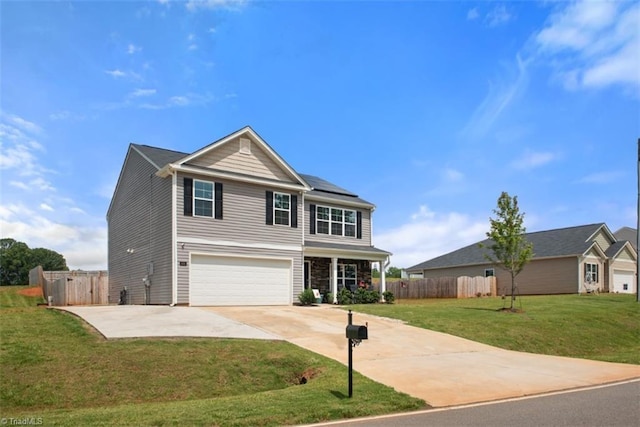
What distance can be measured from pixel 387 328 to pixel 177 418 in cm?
1012

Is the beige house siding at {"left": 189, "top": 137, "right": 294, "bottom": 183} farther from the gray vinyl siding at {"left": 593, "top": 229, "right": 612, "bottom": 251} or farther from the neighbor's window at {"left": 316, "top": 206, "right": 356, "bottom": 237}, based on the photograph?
the gray vinyl siding at {"left": 593, "top": 229, "right": 612, "bottom": 251}

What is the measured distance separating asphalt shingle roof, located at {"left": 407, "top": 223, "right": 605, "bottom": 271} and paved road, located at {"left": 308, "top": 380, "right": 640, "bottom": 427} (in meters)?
27.7

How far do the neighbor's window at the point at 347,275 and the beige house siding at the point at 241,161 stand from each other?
6249mm

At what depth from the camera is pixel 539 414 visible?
733 cm

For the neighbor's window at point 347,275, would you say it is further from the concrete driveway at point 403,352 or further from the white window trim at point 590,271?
the white window trim at point 590,271

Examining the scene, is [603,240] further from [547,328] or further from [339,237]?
[547,328]

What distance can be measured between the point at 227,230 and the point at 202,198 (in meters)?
1.76

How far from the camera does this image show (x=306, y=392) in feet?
28.1

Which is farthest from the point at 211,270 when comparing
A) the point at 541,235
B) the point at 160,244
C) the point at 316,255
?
the point at 541,235

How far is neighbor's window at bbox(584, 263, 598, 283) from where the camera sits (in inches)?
1516

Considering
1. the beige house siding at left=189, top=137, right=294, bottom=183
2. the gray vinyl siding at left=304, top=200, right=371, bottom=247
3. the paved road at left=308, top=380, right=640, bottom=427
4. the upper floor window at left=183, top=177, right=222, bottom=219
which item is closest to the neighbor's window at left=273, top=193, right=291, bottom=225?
the beige house siding at left=189, top=137, right=294, bottom=183

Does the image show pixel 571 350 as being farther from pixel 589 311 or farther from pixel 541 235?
pixel 541 235

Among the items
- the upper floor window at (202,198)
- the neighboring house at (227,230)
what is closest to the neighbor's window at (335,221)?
the neighboring house at (227,230)

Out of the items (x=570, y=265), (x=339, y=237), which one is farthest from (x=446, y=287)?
(x=339, y=237)
